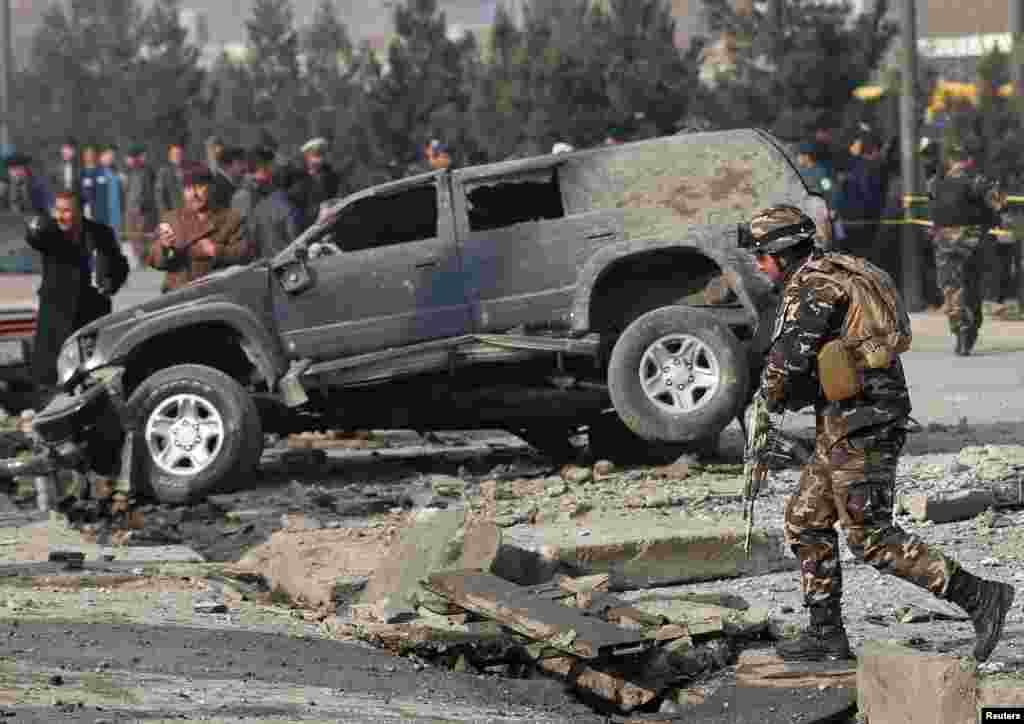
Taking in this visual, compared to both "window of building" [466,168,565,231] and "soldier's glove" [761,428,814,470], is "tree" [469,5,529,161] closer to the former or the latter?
"window of building" [466,168,565,231]

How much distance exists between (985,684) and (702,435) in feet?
18.4

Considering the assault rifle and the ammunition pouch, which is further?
the assault rifle

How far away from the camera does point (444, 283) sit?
1274 cm

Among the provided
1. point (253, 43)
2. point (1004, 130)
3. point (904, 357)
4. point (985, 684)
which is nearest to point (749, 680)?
point (985, 684)

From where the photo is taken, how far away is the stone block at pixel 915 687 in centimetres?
686

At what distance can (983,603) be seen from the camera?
7.61m

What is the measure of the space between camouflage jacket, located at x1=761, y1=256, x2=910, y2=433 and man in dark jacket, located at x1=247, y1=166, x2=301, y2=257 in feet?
29.6

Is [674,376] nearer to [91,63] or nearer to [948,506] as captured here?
[948,506]

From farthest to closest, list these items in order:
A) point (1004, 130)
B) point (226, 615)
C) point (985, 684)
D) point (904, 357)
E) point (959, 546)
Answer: point (1004, 130)
point (904, 357)
point (959, 546)
point (226, 615)
point (985, 684)

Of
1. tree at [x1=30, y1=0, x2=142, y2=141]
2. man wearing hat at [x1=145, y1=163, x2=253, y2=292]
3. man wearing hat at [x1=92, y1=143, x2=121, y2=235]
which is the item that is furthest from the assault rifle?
tree at [x1=30, y1=0, x2=142, y2=141]

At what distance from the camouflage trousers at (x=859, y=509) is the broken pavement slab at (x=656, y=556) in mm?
1806

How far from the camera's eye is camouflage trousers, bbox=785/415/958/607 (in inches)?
303

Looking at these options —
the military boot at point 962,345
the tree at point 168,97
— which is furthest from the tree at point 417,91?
the military boot at point 962,345

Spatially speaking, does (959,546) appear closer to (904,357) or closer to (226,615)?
(226,615)
